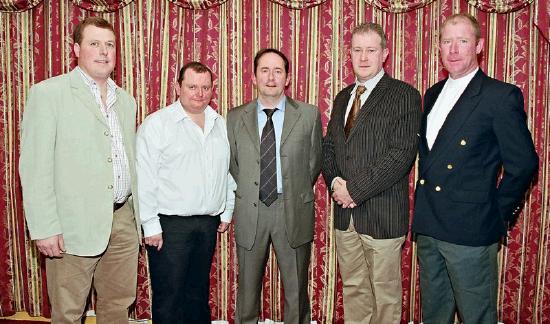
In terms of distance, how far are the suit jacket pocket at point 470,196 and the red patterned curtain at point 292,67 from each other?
847 mm

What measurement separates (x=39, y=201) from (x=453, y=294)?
2.15 metres

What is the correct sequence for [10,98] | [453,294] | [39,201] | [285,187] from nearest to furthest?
[39,201] < [453,294] < [285,187] < [10,98]

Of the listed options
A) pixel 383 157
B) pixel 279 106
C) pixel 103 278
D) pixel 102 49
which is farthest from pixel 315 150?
pixel 103 278

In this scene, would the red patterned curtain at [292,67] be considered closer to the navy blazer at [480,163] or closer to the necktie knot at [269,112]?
the necktie knot at [269,112]

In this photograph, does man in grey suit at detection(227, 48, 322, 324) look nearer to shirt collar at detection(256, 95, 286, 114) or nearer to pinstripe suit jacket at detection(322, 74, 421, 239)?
shirt collar at detection(256, 95, 286, 114)

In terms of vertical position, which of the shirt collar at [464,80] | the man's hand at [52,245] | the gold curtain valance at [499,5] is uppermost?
the gold curtain valance at [499,5]

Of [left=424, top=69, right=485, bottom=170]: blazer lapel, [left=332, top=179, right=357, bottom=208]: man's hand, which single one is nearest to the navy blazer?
[left=424, top=69, right=485, bottom=170]: blazer lapel

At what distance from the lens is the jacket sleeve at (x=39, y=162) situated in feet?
7.00

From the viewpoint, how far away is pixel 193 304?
278cm

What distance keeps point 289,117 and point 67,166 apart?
123 cm

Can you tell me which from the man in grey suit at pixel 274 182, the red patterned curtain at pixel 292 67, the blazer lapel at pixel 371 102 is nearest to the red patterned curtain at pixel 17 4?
the red patterned curtain at pixel 292 67

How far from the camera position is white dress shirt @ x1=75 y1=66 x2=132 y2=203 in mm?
2346

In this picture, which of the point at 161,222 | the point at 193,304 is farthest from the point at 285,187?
the point at 193,304

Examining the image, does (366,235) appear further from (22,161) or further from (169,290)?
(22,161)
